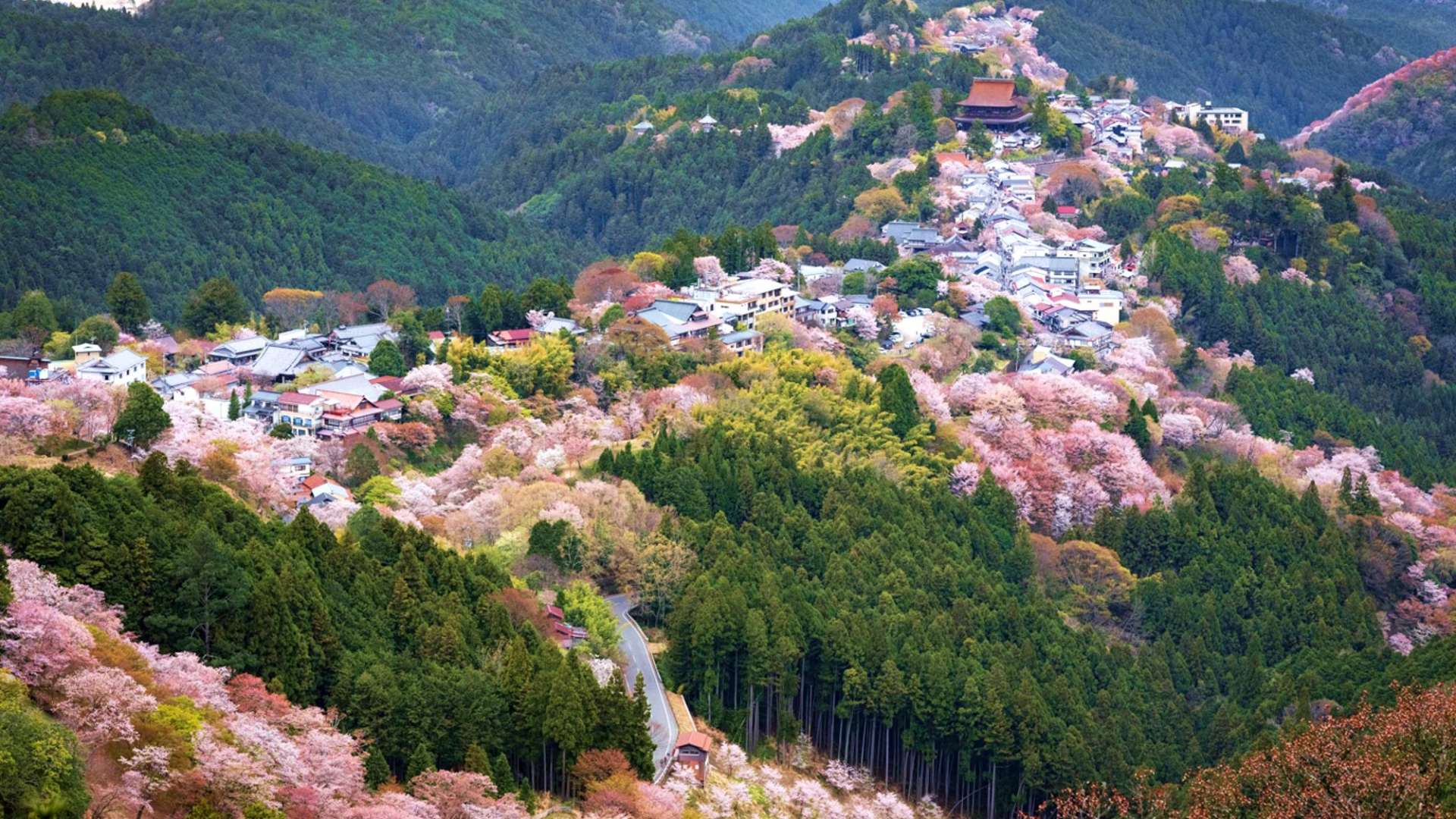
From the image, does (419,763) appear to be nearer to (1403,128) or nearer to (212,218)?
(212,218)

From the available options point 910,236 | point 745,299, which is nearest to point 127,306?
point 745,299

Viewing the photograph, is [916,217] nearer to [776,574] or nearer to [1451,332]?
[1451,332]

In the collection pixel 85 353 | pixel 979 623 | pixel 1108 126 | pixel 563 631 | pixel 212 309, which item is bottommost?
pixel 1108 126

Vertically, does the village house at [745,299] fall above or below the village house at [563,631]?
below

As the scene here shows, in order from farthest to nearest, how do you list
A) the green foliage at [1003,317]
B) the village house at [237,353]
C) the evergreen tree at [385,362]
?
the green foliage at [1003,317] < the village house at [237,353] < the evergreen tree at [385,362]

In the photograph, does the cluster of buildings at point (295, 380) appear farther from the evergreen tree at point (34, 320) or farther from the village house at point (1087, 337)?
the village house at point (1087, 337)

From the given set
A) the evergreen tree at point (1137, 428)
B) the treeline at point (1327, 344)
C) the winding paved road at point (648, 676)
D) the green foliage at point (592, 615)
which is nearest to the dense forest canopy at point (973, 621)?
the winding paved road at point (648, 676)

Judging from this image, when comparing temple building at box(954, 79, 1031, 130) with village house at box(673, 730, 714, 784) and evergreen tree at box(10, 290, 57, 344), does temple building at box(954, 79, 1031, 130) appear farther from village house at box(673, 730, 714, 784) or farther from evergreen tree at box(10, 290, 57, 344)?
village house at box(673, 730, 714, 784)
